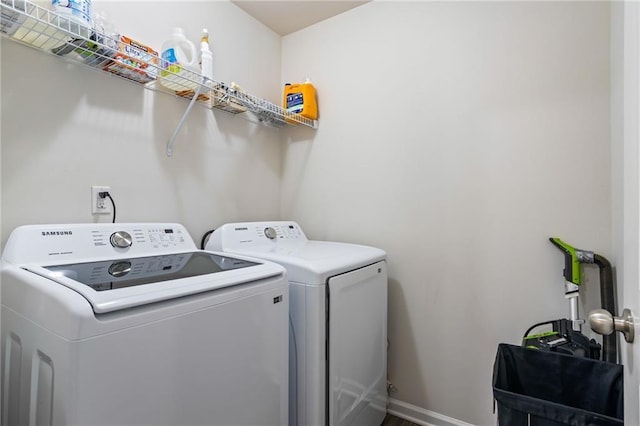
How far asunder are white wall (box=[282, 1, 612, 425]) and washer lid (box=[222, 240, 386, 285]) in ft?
1.18

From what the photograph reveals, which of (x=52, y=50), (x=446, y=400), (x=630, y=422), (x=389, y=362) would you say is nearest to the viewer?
(x=630, y=422)

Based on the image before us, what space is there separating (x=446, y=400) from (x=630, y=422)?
1.27 metres

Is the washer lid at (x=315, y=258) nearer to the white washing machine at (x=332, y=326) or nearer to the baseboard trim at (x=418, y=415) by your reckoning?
the white washing machine at (x=332, y=326)

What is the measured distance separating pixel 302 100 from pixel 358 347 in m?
1.54

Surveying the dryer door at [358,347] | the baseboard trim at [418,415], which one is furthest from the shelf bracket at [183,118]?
the baseboard trim at [418,415]

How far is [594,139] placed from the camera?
1413 mm

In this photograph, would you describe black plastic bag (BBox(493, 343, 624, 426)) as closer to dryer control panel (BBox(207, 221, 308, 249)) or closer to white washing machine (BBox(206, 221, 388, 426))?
white washing machine (BBox(206, 221, 388, 426))

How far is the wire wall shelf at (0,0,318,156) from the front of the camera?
3.53 ft

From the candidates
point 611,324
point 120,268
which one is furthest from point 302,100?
point 611,324

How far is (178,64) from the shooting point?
1.49 m

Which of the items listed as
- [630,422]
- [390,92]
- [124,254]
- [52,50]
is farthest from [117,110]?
[630,422]

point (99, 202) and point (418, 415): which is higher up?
point (99, 202)

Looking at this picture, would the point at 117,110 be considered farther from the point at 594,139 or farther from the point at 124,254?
the point at 594,139

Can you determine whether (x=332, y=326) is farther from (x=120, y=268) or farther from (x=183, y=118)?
(x=183, y=118)
